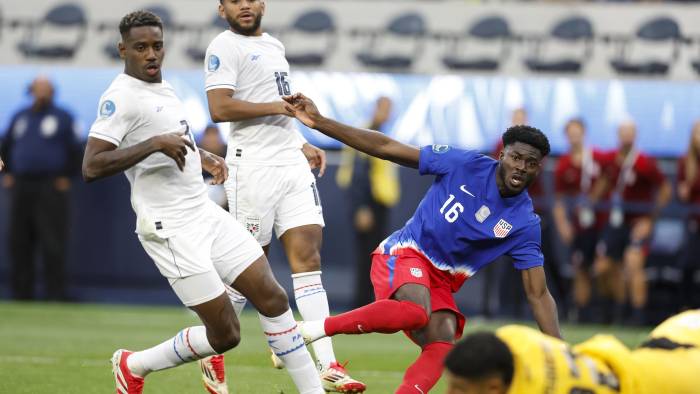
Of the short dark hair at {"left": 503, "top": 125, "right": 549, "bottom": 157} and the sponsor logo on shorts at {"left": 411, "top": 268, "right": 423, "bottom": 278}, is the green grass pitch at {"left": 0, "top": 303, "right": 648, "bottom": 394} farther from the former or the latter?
the short dark hair at {"left": 503, "top": 125, "right": 549, "bottom": 157}

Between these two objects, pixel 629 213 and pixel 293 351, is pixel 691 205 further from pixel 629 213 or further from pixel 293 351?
pixel 293 351

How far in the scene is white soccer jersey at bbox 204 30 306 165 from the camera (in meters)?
7.80

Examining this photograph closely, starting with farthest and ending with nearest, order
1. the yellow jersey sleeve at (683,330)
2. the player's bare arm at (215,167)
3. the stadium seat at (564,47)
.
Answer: the stadium seat at (564,47) → the player's bare arm at (215,167) → the yellow jersey sleeve at (683,330)

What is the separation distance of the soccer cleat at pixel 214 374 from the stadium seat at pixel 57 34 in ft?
40.2

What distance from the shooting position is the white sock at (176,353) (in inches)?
262

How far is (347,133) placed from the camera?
6.88 meters

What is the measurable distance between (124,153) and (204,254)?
2.30 ft

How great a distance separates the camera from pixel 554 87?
50.3 ft

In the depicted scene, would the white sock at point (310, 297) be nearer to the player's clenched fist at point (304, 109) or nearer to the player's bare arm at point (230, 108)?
the player's bare arm at point (230, 108)

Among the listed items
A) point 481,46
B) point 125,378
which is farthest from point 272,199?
point 481,46

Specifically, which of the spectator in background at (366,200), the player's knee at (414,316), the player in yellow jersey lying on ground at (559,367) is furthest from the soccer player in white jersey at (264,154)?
the spectator in background at (366,200)

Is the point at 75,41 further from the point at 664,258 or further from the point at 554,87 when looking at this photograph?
the point at 664,258

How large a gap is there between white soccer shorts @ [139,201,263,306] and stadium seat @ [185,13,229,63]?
1163cm

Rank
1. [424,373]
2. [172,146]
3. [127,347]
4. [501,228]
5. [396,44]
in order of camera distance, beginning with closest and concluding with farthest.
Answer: [172,146]
[424,373]
[501,228]
[127,347]
[396,44]
